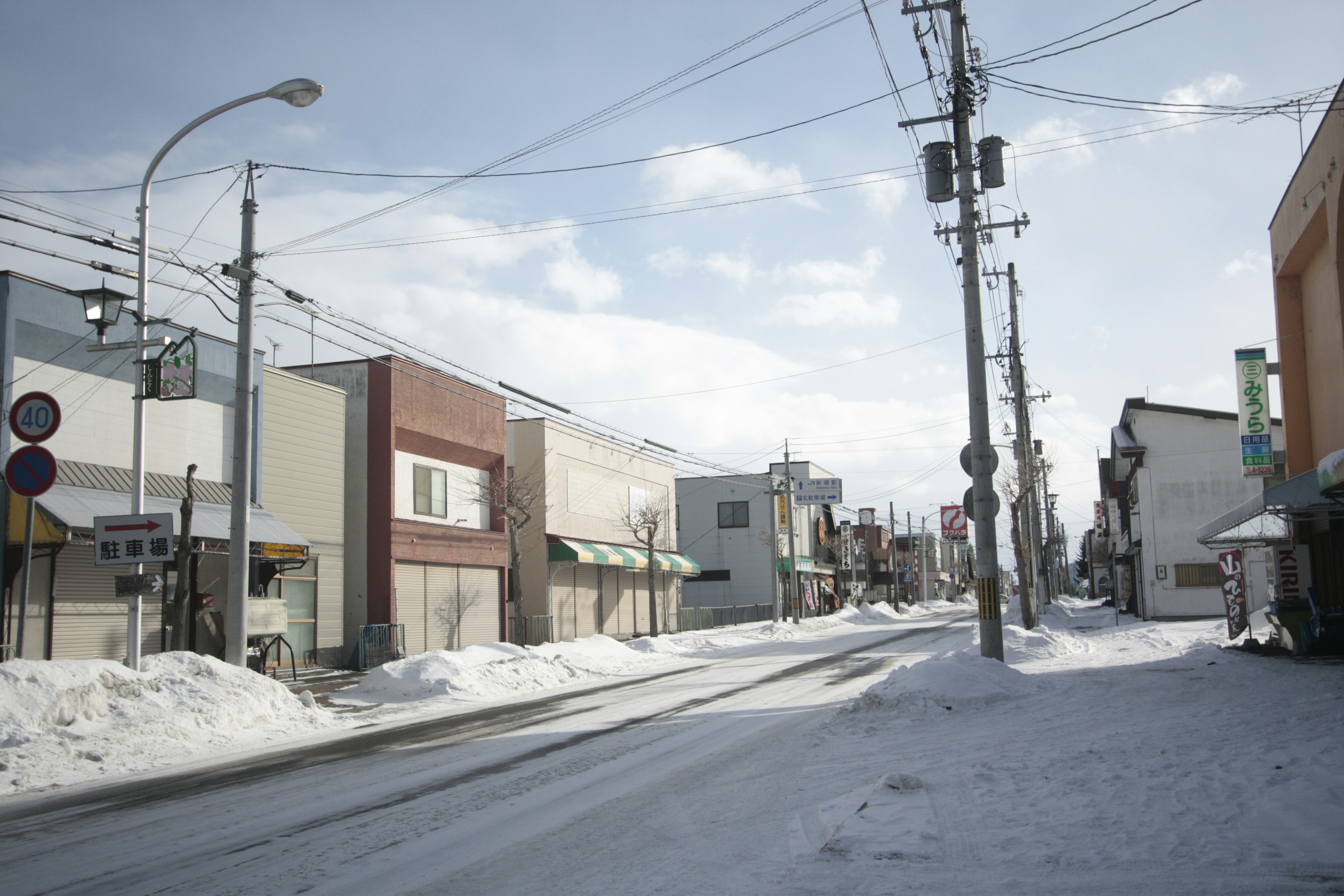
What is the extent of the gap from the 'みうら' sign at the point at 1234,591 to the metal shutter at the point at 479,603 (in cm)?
2015

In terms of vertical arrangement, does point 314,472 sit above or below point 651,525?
above

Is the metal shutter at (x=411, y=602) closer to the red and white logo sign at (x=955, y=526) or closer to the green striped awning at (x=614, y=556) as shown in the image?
the green striped awning at (x=614, y=556)

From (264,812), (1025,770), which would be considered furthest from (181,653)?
(1025,770)

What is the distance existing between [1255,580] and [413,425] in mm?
32097

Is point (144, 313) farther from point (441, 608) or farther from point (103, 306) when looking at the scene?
point (441, 608)

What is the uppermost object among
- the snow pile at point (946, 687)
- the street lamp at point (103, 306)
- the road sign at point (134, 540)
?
the street lamp at point (103, 306)

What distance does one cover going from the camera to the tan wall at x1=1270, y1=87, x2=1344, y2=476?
17.7 meters

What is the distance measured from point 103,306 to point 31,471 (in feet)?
18.0

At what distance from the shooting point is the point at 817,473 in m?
67.3

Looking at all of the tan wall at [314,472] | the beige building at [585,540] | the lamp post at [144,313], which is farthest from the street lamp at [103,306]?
the beige building at [585,540]

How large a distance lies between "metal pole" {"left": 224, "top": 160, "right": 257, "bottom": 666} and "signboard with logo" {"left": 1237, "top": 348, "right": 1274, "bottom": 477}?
2049 cm

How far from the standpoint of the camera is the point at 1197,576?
1526 inches

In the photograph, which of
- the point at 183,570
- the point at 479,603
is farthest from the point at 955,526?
the point at 183,570

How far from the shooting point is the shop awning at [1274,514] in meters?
17.0
